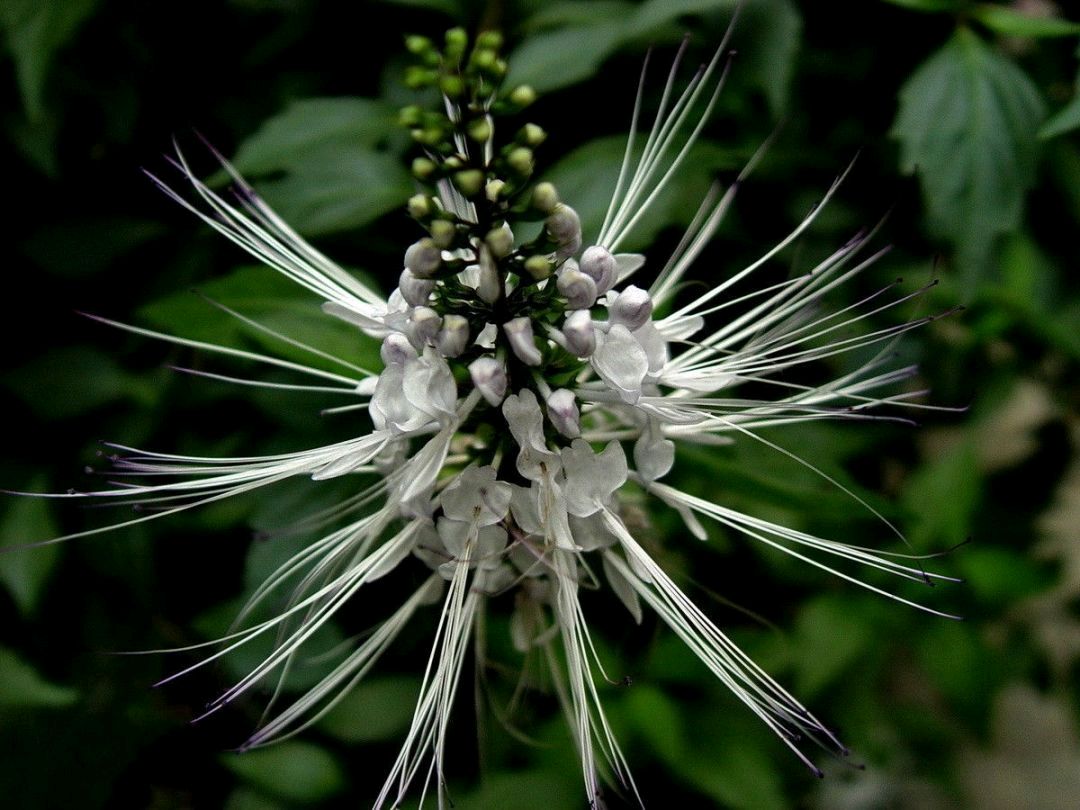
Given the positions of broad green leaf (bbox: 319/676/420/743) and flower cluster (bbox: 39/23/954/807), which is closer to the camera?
flower cluster (bbox: 39/23/954/807)

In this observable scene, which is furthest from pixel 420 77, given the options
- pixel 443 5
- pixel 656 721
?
pixel 656 721

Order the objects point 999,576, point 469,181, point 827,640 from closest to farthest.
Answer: point 469,181 < point 827,640 < point 999,576

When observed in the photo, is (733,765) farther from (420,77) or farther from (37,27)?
(37,27)

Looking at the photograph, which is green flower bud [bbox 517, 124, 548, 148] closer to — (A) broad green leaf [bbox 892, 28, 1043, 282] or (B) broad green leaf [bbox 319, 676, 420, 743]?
(A) broad green leaf [bbox 892, 28, 1043, 282]

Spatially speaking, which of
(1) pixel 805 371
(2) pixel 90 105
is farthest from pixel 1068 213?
(2) pixel 90 105

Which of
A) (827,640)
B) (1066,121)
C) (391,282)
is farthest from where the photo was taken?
(827,640)

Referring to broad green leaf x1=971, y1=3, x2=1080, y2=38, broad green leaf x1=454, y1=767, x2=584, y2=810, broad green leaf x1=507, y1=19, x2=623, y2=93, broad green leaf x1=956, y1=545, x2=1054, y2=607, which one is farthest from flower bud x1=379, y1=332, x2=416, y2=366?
broad green leaf x1=956, y1=545, x2=1054, y2=607
